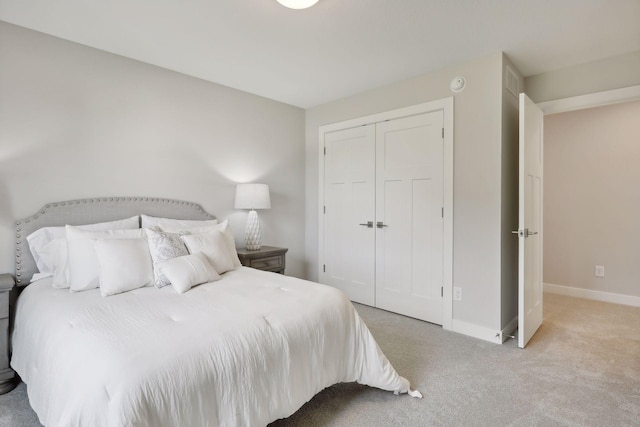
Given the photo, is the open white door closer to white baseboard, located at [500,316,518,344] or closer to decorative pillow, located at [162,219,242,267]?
white baseboard, located at [500,316,518,344]

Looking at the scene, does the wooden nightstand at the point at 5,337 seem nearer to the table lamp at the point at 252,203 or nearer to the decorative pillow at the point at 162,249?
the decorative pillow at the point at 162,249

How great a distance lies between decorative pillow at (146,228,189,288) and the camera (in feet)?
7.07

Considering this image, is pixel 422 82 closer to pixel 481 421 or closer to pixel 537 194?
pixel 537 194

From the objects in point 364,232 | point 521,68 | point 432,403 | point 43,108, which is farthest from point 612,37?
point 43,108

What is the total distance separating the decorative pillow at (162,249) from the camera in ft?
7.07

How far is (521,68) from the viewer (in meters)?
3.00

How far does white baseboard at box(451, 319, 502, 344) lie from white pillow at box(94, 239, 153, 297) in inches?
100

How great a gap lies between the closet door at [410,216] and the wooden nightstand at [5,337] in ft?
9.84

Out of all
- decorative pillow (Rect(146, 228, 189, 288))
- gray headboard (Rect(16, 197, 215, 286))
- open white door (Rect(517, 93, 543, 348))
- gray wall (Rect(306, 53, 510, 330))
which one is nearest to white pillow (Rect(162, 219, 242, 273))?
decorative pillow (Rect(146, 228, 189, 288))

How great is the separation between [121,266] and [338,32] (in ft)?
7.02

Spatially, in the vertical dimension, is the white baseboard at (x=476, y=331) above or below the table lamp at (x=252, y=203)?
below

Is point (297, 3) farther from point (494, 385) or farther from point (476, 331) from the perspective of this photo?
point (476, 331)

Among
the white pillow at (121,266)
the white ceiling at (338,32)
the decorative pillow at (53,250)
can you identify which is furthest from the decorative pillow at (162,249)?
the white ceiling at (338,32)

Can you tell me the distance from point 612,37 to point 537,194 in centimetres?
126
